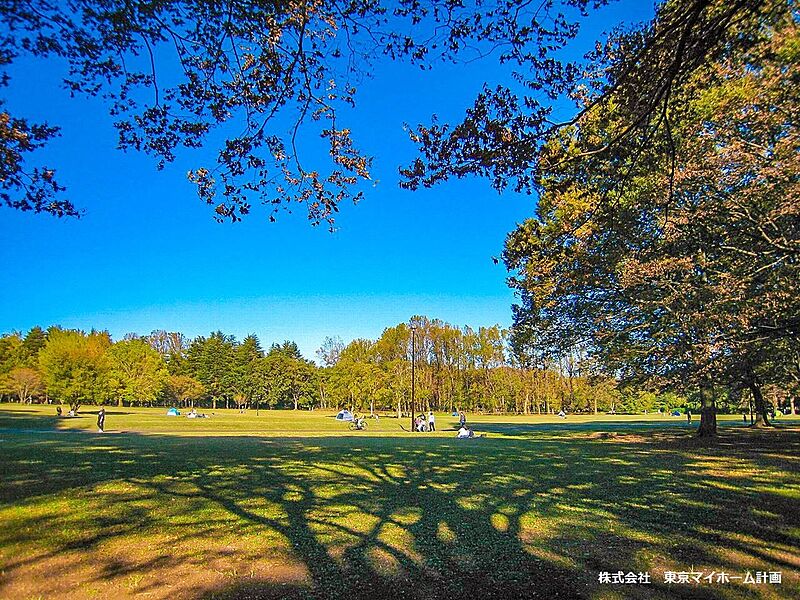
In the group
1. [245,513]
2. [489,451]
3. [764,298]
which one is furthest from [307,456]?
[764,298]

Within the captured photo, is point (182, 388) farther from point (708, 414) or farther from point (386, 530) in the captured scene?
point (386, 530)

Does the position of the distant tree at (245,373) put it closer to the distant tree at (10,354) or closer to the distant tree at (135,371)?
the distant tree at (135,371)

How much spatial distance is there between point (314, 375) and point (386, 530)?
84.5 metres

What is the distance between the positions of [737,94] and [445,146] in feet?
34.4

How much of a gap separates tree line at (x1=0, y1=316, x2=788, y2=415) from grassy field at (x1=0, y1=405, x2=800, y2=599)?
42166mm

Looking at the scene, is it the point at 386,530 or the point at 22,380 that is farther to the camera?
the point at 22,380

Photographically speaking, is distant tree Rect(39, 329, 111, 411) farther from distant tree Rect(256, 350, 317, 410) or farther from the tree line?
distant tree Rect(256, 350, 317, 410)

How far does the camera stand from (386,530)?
21.1ft

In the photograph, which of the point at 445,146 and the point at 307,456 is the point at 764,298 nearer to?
the point at 445,146

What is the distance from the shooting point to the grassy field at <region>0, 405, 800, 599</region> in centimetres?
464

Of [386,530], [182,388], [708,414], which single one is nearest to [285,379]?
[182,388]

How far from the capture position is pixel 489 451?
1731 cm

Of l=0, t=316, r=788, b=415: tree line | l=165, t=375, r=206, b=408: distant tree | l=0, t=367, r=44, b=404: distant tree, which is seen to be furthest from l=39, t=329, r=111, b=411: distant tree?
l=165, t=375, r=206, b=408: distant tree

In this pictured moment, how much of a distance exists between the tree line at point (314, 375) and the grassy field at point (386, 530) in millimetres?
42166
